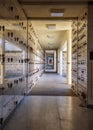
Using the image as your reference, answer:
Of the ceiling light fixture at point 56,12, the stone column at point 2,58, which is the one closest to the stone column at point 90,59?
the ceiling light fixture at point 56,12

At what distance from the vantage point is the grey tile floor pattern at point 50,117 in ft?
12.0

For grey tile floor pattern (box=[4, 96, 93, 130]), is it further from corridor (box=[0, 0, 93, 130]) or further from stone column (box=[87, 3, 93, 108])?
stone column (box=[87, 3, 93, 108])

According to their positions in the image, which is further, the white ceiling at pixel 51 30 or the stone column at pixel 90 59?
the white ceiling at pixel 51 30

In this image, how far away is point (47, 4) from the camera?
17.8 feet

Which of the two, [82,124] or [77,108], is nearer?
[82,124]

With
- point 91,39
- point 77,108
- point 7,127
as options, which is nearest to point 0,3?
point 7,127

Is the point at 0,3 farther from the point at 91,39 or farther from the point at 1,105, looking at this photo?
the point at 91,39

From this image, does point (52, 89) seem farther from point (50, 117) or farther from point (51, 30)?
point (50, 117)

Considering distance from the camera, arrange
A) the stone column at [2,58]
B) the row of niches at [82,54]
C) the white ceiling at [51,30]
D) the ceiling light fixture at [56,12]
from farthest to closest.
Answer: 1. the white ceiling at [51,30]
2. the ceiling light fixture at [56,12]
3. the row of niches at [82,54]
4. the stone column at [2,58]

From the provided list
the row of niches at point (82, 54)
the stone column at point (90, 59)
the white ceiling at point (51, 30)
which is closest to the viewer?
the stone column at point (90, 59)

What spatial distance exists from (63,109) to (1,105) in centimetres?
188

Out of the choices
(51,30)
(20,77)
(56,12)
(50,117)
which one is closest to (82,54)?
(56,12)

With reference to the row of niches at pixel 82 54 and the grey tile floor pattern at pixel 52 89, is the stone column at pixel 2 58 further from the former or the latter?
the grey tile floor pattern at pixel 52 89

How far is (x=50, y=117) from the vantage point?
4.24 m
